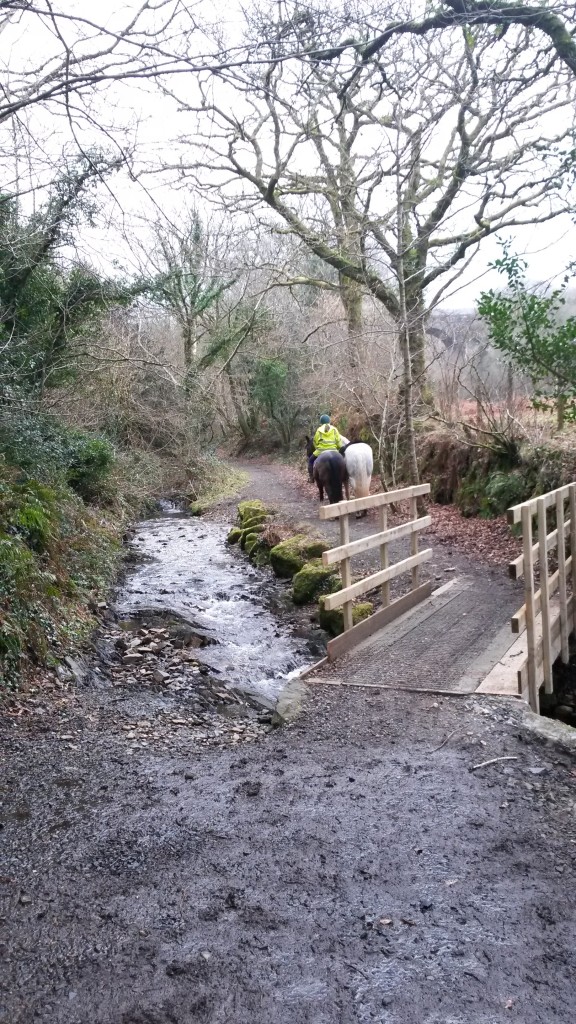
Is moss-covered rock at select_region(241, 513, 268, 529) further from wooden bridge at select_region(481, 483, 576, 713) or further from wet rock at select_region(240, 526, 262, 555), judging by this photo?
wooden bridge at select_region(481, 483, 576, 713)

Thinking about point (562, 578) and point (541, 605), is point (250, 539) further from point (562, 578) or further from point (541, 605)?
Answer: point (541, 605)

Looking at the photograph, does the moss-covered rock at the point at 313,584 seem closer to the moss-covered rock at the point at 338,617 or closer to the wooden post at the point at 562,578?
the moss-covered rock at the point at 338,617

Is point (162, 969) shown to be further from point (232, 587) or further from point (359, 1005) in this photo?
point (232, 587)

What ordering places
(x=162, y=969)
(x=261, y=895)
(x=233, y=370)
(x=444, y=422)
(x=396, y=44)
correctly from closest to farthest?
(x=162, y=969), (x=261, y=895), (x=396, y=44), (x=444, y=422), (x=233, y=370)

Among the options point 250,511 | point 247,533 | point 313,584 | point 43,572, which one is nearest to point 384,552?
point 313,584

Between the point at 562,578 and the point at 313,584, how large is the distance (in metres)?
4.23

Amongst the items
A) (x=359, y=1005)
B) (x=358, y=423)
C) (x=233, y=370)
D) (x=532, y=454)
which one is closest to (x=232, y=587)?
(x=532, y=454)

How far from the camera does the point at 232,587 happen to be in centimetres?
1148

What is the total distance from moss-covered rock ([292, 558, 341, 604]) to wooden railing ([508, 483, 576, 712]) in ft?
11.1

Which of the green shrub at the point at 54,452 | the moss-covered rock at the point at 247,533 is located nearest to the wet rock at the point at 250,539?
the moss-covered rock at the point at 247,533

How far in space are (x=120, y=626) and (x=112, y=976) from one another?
20.8 ft

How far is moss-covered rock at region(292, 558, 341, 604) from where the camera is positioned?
1030 centimetres

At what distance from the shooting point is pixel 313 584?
1039 centimetres

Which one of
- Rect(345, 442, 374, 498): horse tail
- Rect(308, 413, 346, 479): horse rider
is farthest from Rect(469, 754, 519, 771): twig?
Rect(308, 413, 346, 479): horse rider
